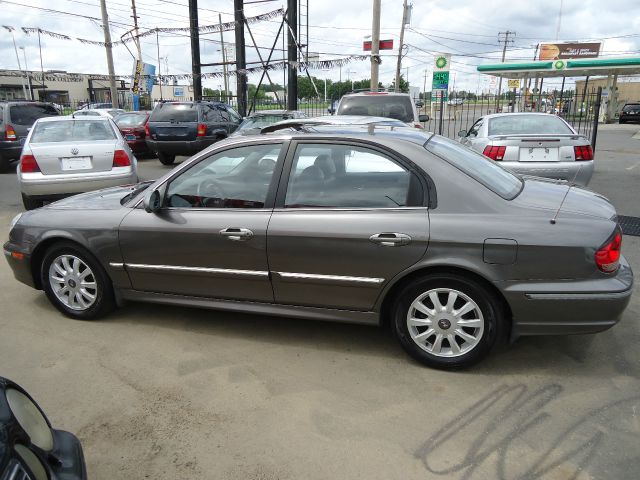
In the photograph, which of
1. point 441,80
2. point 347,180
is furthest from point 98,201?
point 441,80

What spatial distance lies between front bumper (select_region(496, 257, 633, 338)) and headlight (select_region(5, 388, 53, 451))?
2.48 meters

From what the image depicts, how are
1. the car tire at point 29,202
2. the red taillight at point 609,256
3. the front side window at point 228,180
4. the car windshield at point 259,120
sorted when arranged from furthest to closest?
1. the car windshield at point 259,120
2. the car tire at point 29,202
3. the front side window at point 228,180
4. the red taillight at point 609,256

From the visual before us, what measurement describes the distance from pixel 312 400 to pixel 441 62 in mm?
13660

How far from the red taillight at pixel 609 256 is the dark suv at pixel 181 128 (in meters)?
11.3

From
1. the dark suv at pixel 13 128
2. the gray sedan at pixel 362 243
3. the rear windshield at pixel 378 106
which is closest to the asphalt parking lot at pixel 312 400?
the gray sedan at pixel 362 243

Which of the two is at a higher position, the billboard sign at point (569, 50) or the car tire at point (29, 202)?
the billboard sign at point (569, 50)

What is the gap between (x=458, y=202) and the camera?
321cm

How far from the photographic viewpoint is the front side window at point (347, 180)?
3350 mm

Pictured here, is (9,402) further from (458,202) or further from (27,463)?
(458,202)

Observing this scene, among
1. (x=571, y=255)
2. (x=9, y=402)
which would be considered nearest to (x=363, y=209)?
(x=571, y=255)

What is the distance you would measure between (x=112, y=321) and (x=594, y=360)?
12.1 feet

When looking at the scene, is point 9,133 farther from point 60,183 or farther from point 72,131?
point 60,183

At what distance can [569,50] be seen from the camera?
151 ft

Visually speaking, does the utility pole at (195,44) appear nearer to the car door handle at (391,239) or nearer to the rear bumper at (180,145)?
the rear bumper at (180,145)
